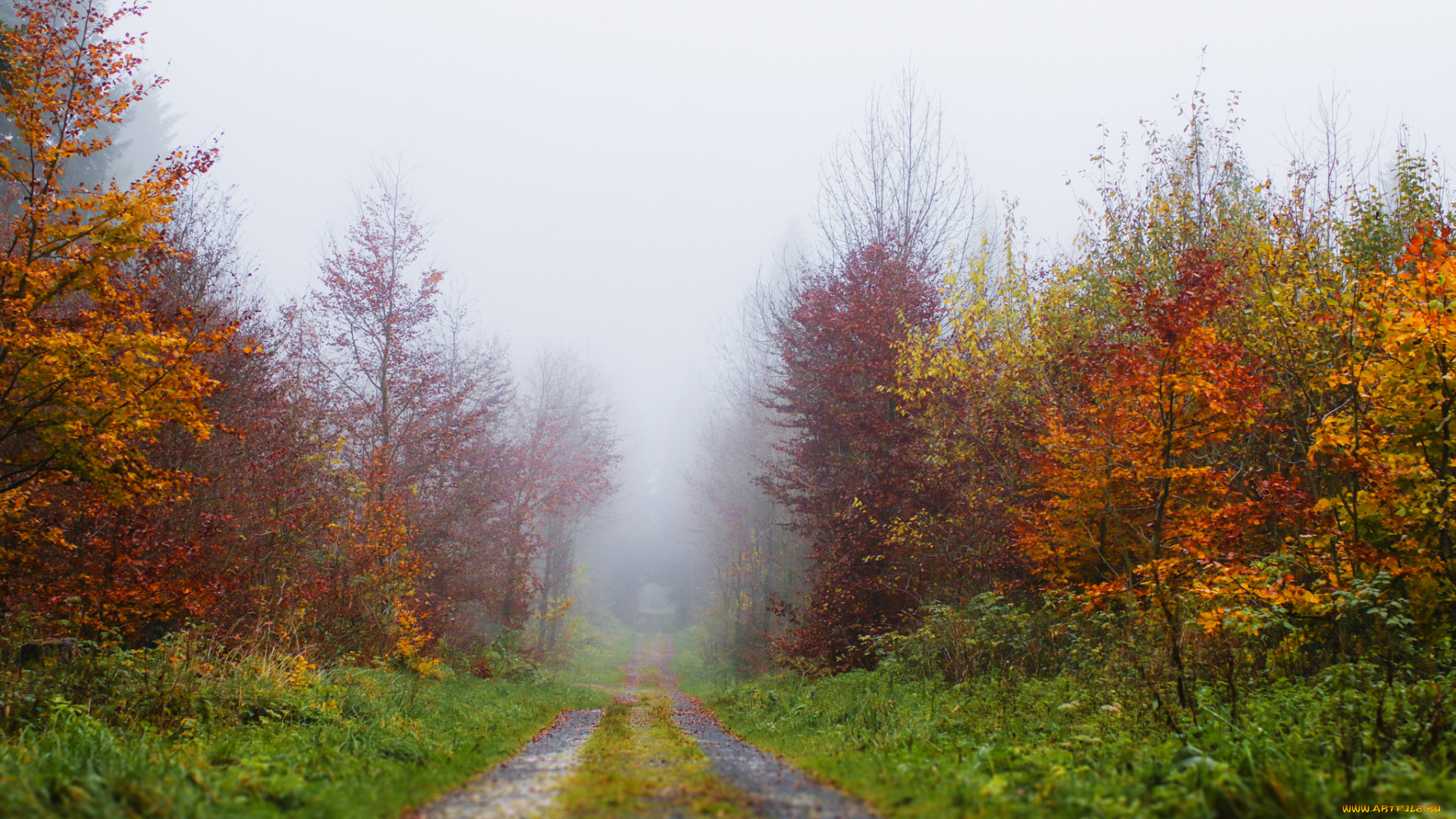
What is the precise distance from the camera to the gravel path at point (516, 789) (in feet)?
12.7

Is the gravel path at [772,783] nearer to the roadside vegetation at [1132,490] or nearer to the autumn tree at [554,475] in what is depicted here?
the roadside vegetation at [1132,490]

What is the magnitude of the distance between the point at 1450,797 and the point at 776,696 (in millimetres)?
9547

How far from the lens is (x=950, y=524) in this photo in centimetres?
1227

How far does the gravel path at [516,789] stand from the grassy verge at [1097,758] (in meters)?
1.95

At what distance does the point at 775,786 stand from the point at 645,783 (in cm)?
87

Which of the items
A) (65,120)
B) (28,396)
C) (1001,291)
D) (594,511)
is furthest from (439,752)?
(594,511)

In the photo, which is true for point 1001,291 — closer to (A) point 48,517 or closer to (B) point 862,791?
(B) point 862,791

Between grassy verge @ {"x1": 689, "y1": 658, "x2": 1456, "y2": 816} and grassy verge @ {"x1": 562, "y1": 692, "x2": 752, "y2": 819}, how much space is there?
2.97 ft

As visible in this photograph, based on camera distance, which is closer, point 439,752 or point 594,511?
point 439,752

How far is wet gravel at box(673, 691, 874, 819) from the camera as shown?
12.8ft

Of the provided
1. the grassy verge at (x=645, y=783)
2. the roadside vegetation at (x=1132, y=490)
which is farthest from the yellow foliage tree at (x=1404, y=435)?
the grassy verge at (x=645, y=783)

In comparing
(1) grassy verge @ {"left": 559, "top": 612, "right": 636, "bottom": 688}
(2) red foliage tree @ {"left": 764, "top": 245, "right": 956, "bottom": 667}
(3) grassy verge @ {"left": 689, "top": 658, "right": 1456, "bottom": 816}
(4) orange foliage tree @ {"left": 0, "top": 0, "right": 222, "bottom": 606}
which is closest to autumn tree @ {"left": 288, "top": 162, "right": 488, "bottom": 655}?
(4) orange foliage tree @ {"left": 0, "top": 0, "right": 222, "bottom": 606}

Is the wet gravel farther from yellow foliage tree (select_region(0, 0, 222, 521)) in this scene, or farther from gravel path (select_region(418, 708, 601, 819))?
yellow foliage tree (select_region(0, 0, 222, 521))

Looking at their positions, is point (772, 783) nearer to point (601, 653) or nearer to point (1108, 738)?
point (1108, 738)
